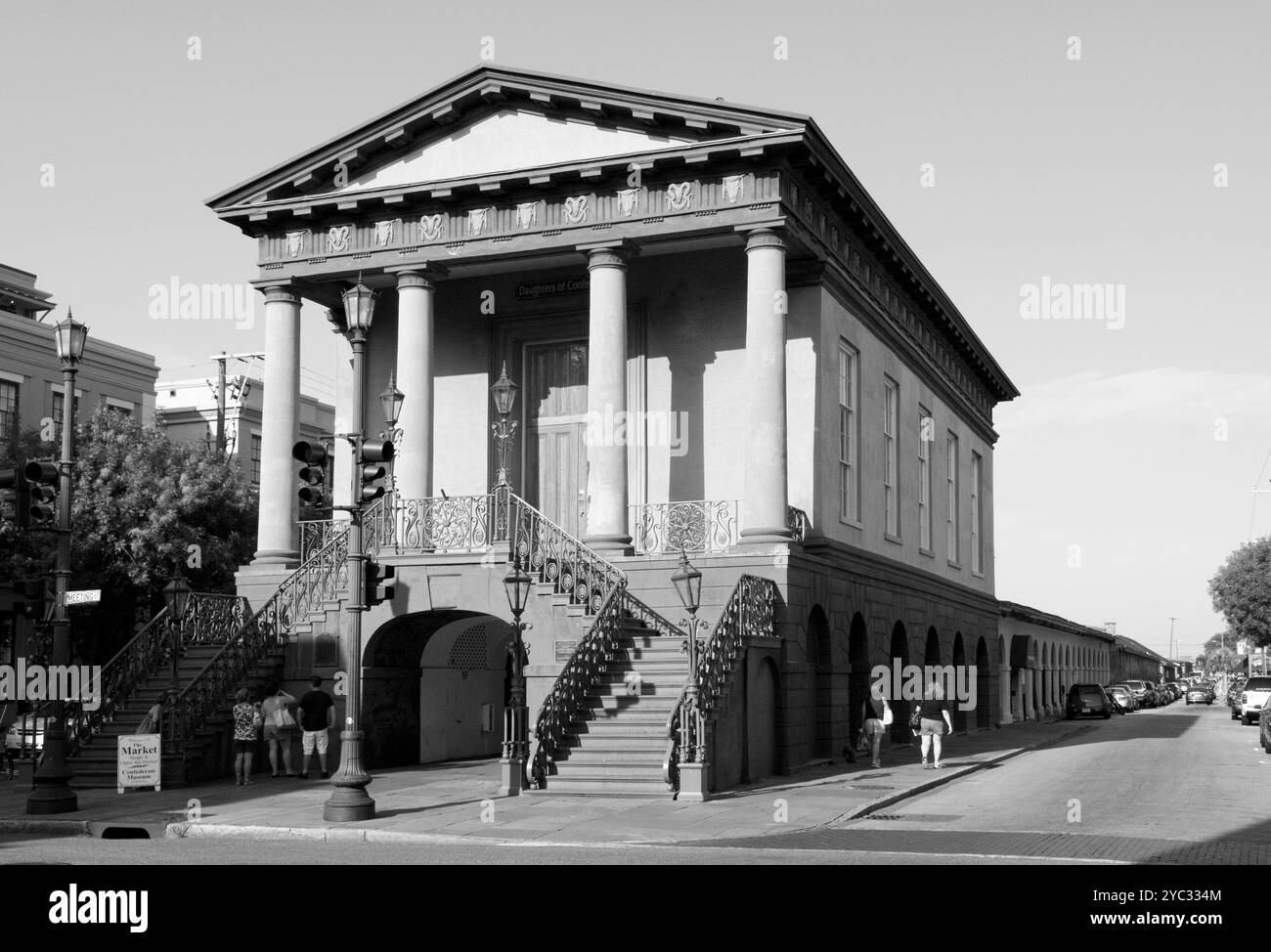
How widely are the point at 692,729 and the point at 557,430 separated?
10.6 metres

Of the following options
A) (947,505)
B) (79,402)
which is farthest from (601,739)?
(79,402)

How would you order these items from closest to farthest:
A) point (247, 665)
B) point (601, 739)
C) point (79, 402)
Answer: point (601, 739), point (247, 665), point (79, 402)

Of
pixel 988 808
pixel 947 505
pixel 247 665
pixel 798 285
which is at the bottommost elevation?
pixel 988 808

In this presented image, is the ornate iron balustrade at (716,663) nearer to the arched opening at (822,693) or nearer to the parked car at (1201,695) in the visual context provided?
the arched opening at (822,693)

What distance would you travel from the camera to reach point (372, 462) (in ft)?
59.1

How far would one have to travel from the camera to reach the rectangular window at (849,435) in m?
29.7

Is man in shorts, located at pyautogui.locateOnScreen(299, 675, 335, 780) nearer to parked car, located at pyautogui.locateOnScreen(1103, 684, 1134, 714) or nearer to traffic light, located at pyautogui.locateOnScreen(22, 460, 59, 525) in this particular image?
traffic light, located at pyautogui.locateOnScreen(22, 460, 59, 525)

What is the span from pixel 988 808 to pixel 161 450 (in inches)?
1121

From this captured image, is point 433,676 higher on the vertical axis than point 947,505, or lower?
lower

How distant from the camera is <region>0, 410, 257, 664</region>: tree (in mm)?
39500

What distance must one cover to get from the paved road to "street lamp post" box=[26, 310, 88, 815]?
9741mm

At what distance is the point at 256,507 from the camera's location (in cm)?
4309

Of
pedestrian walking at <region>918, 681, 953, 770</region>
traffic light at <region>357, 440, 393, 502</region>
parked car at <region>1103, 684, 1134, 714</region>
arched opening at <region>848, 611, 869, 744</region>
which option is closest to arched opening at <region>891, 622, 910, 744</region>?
arched opening at <region>848, 611, 869, 744</region>
